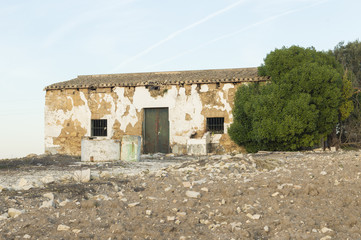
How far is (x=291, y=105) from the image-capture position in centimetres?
1533

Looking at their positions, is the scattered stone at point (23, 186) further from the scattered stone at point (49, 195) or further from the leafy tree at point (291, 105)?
the leafy tree at point (291, 105)

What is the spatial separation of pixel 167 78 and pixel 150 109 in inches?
70.3

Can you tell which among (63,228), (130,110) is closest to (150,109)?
(130,110)

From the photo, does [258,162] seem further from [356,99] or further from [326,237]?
[356,99]

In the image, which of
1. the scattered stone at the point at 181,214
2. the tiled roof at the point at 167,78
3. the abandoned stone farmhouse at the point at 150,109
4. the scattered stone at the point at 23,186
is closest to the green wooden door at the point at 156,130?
the abandoned stone farmhouse at the point at 150,109

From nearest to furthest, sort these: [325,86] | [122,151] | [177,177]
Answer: [177,177] → [122,151] → [325,86]

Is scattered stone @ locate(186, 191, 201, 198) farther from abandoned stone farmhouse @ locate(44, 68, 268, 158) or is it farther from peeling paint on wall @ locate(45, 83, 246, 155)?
peeling paint on wall @ locate(45, 83, 246, 155)

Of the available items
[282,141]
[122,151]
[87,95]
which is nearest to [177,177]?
[122,151]

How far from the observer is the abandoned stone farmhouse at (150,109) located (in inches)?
693

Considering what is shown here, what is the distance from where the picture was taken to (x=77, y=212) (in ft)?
17.3

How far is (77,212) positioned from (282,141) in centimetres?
1197

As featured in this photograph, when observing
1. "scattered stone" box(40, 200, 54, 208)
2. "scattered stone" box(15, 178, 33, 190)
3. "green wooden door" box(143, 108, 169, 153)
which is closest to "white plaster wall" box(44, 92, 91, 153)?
"green wooden door" box(143, 108, 169, 153)

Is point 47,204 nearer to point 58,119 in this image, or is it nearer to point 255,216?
point 255,216

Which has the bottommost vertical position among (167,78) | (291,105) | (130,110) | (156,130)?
(156,130)
